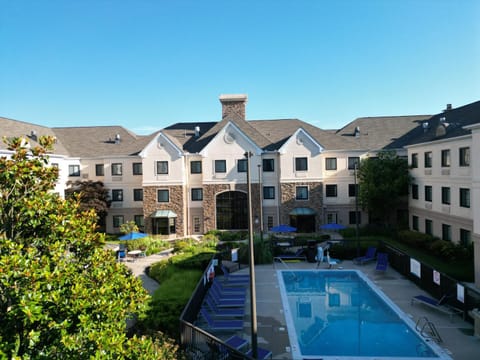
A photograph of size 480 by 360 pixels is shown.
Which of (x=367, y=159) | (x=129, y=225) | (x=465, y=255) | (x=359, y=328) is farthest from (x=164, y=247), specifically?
(x=465, y=255)

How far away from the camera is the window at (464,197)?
22209mm

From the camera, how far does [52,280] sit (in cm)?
507

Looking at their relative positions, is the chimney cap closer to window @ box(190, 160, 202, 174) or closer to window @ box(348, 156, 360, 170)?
window @ box(190, 160, 202, 174)

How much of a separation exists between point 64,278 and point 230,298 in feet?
36.8

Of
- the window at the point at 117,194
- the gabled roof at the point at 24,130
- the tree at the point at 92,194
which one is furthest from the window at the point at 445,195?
the gabled roof at the point at 24,130

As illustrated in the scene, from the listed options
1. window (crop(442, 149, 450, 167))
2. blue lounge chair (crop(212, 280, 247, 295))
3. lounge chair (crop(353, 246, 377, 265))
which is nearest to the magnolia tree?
blue lounge chair (crop(212, 280, 247, 295))

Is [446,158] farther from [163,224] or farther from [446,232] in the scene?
[163,224]

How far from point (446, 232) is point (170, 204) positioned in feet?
80.2

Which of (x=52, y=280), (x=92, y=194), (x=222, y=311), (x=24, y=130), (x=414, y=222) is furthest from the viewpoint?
(x=24, y=130)

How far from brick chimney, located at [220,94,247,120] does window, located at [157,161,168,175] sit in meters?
8.99

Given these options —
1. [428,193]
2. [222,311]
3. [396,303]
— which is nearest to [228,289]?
[222,311]

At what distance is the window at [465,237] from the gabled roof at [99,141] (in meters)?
30.3

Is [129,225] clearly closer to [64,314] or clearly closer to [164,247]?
[164,247]

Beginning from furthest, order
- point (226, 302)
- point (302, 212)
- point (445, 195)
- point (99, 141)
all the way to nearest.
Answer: point (99, 141) < point (302, 212) < point (445, 195) < point (226, 302)
